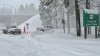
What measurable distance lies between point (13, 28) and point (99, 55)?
3969cm

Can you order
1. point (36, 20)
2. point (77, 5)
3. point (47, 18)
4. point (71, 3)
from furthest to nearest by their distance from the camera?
point (36, 20)
point (47, 18)
point (71, 3)
point (77, 5)

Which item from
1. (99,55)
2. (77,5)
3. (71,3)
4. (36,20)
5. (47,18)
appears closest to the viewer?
(99,55)

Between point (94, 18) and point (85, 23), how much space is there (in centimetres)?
113

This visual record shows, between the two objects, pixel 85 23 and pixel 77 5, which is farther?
pixel 77 5

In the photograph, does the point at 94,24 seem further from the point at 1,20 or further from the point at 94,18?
the point at 1,20

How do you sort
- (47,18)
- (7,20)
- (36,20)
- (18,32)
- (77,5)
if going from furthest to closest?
1. (7,20)
2. (36,20)
3. (47,18)
4. (18,32)
5. (77,5)

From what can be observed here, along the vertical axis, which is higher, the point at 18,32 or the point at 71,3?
the point at 71,3

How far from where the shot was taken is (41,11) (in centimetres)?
9006

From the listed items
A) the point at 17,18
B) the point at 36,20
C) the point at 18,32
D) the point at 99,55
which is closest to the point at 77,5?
the point at 18,32

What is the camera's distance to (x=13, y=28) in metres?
57.0

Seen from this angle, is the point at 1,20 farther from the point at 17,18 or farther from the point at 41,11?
the point at 41,11

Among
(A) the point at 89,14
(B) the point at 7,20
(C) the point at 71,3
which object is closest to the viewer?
(A) the point at 89,14

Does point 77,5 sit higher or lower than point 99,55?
higher

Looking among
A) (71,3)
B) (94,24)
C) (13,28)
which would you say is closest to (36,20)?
(13,28)
